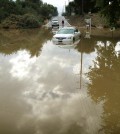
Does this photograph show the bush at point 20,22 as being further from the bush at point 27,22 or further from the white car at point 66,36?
the white car at point 66,36

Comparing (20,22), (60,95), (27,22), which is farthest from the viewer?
(27,22)

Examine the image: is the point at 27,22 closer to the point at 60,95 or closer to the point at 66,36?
the point at 66,36

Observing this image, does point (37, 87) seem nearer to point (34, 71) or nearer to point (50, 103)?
point (50, 103)

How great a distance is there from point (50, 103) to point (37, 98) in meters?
0.86

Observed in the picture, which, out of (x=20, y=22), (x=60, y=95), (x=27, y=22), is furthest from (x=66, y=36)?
(x=27, y=22)

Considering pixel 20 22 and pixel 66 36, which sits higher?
pixel 20 22

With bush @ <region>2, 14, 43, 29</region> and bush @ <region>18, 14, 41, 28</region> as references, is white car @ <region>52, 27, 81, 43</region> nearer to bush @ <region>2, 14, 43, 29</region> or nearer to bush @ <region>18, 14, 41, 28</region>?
bush @ <region>2, 14, 43, 29</region>

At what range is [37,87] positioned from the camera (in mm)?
14180

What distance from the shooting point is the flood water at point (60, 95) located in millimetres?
9516

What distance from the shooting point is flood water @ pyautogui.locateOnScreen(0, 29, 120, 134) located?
31.2 ft

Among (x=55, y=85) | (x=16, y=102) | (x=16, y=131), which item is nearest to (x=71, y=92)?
(x=55, y=85)

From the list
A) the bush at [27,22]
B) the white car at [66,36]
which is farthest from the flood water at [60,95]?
the bush at [27,22]

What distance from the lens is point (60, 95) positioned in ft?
42.4

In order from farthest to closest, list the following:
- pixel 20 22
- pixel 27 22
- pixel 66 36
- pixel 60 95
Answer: pixel 27 22
pixel 20 22
pixel 66 36
pixel 60 95
